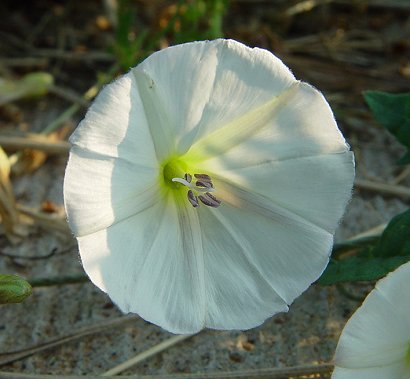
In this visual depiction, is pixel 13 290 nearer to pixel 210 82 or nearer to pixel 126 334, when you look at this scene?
pixel 126 334

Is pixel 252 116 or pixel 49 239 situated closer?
pixel 252 116

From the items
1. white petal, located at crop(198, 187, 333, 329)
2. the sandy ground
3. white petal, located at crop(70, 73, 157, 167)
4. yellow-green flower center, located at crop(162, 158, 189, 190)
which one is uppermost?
white petal, located at crop(70, 73, 157, 167)

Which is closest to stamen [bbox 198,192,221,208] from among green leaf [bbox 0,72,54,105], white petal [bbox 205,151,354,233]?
white petal [bbox 205,151,354,233]

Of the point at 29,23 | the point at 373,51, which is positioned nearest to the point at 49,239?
the point at 29,23

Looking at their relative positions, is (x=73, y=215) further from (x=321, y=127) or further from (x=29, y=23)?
(x=29, y=23)

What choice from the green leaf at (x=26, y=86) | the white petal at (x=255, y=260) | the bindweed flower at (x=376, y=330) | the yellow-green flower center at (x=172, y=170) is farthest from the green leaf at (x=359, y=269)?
the green leaf at (x=26, y=86)

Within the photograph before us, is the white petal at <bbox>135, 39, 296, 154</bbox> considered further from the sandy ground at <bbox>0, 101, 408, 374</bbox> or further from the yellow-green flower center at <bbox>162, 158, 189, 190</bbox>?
the sandy ground at <bbox>0, 101, 408, 374</bbox>

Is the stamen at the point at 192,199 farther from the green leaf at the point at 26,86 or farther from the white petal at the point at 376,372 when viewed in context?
the green leaf at the point at 26,86

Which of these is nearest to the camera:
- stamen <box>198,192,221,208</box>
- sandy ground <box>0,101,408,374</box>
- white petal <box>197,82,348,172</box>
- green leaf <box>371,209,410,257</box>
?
white petal <box>197,82,348,172</box>
